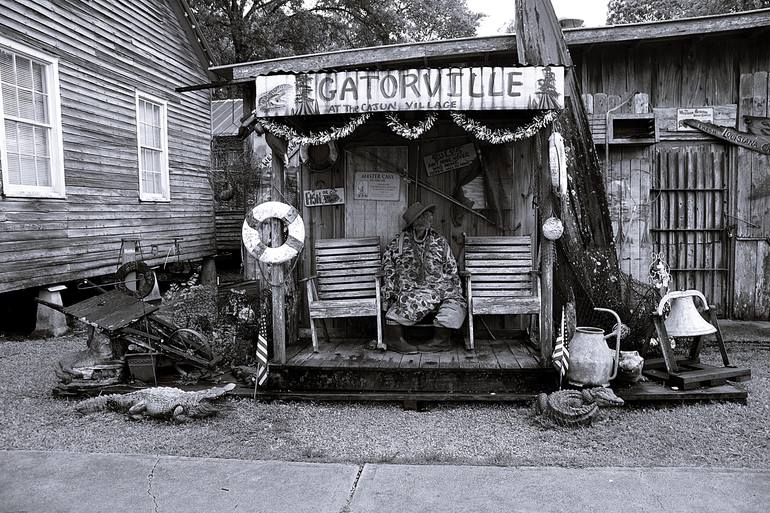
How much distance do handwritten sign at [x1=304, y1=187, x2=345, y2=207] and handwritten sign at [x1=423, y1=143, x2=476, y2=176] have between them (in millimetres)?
1003

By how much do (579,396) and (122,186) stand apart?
8434 mm

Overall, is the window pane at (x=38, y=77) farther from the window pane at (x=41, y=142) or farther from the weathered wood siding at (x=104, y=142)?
the window pane at (x=41, y=142)

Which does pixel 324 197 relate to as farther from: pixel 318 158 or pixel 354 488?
pixel 354 488

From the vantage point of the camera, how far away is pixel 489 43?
6.38 meters

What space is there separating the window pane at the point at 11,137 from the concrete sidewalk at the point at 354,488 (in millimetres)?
5181

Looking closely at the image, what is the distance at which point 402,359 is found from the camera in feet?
18.3

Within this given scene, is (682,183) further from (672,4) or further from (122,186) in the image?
(672,4)

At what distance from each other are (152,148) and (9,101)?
3.79 metres

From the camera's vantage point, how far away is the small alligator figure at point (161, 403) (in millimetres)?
4754

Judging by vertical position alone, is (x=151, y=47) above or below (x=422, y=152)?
above

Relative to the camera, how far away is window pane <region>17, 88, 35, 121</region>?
7.94 metres

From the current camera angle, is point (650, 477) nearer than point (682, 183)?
Yes

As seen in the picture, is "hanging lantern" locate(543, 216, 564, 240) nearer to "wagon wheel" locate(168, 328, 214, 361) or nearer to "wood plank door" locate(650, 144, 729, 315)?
"wood plank door" locate(650, 144, 729, 315)

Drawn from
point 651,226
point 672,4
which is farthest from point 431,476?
point 672,4
